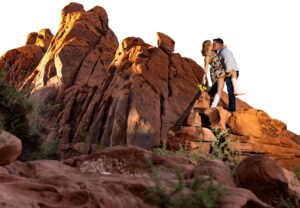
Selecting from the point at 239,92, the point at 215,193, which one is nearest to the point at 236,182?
the point at 215,193

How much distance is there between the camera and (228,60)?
13164 millimetres

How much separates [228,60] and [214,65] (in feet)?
2.41

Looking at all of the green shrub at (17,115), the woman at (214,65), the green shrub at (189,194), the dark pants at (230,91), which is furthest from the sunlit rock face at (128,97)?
the green shrub at (189,194)

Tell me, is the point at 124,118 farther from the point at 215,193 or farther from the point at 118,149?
the point at 215,193

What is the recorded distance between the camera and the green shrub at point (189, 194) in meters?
3.86

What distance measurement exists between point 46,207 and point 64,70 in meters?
34.4

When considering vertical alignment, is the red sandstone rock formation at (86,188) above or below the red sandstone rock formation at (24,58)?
below

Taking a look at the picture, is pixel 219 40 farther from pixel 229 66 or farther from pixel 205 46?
pixel 229 66

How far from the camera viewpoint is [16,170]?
573 centimetres

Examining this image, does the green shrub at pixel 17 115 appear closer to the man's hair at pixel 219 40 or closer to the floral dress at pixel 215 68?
the floral dress at pixel 215 68

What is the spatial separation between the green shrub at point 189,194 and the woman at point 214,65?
944cm

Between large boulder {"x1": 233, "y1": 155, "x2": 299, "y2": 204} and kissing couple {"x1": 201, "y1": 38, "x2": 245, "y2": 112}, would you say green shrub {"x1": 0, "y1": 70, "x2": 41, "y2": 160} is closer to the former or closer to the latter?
large boulder {"x1": 233, "y1": 155, "x2": 299, "y2": 204}

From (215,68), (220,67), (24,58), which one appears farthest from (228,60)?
(24,58)

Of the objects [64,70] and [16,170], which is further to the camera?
[64,70]
